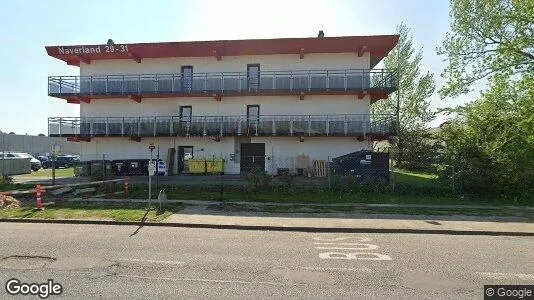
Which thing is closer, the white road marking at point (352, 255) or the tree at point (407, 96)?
the white road marking at point (352, 255)

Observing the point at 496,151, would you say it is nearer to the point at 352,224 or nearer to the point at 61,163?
the point at 352,224

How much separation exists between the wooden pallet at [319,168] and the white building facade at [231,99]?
0.64m

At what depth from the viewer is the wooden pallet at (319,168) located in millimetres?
23652

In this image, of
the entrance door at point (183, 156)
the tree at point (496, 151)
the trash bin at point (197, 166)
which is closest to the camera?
the tree at point (496, 151)

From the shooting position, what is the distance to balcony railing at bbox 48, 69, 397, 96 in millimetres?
24094

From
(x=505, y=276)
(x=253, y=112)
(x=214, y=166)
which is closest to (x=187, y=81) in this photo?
(x=253, y=112)

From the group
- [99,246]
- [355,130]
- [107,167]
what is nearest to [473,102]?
[355,130]

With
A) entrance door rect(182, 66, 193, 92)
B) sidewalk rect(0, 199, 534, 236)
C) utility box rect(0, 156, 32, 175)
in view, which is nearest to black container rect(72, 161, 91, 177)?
utility box rect(0, 156, 32, 175)

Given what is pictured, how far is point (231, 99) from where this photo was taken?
25.7 metres

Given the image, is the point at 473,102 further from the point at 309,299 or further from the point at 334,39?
the point at 309,299

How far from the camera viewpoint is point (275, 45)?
24.4 meters

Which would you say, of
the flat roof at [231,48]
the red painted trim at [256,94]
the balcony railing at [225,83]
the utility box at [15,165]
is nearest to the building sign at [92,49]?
the flat roof at [231,48]

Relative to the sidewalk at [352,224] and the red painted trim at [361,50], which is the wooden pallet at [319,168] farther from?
the sidewalk at [352,224]

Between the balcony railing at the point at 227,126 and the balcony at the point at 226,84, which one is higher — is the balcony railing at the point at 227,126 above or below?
below
